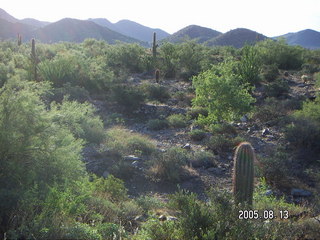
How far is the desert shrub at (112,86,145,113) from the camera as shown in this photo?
15.0 metres

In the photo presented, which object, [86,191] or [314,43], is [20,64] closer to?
[86,191]

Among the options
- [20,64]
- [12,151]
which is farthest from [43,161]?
[20,64]

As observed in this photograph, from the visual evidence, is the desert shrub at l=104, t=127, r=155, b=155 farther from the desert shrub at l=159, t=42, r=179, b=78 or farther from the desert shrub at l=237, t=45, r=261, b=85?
the desert shrub at l=159, t=42, r=179, b=78

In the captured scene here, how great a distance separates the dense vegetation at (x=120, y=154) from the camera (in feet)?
13.8

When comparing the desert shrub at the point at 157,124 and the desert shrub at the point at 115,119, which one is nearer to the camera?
the desert shrub at the point at 157,124

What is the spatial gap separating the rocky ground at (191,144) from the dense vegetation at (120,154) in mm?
210

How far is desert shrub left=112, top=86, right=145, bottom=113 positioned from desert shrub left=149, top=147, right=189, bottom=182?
6233 millimetres

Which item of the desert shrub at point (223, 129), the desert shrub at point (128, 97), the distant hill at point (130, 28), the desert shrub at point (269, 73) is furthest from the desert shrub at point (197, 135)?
the distant hill at point (130, 28)

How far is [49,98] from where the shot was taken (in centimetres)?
1379

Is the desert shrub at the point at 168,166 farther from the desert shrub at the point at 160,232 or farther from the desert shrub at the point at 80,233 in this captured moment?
the desert shrub at the point at 80,233

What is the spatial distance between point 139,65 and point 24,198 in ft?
65.2

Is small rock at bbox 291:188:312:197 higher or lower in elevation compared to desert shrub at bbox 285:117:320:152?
lower

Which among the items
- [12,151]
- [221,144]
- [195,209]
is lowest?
[221,144]

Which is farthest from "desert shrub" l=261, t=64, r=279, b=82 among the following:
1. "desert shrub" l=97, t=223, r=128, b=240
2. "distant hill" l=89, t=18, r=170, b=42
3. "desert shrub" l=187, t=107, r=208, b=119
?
"distant hill" l=89, t=18, r=170, b=42
